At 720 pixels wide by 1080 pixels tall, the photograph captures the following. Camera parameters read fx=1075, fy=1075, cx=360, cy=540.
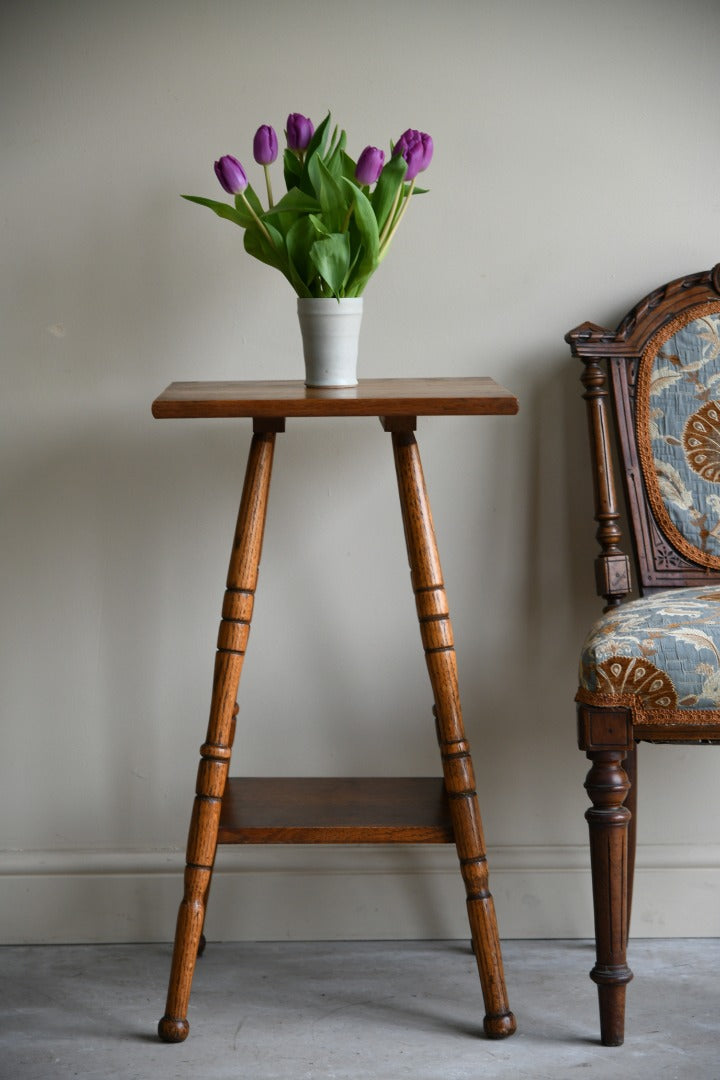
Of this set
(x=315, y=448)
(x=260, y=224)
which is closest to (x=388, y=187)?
(x=260, y=224)

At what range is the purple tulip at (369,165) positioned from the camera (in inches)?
52.4

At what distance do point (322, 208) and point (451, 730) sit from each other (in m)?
0.69

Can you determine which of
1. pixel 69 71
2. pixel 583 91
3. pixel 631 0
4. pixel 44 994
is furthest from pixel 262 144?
pixel 44 994

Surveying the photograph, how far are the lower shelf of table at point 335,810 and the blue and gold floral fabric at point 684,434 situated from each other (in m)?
0.52

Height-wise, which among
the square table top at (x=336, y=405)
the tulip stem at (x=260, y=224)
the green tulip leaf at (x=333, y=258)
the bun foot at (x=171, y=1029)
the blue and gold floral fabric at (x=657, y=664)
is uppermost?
the tulip stem at (x=260, y=224)

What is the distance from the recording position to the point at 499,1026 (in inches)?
54.4

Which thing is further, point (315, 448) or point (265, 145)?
point (315, 448)

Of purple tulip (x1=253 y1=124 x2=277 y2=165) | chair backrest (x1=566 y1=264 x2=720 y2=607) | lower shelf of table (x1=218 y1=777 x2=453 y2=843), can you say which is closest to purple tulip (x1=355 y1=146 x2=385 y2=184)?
purple tulip (x1=253 y1=124 x2=277 y2=165)

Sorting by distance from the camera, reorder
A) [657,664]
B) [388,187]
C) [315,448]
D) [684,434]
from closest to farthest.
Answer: [657,664]
[388,187]
[684,434]
[315,448]

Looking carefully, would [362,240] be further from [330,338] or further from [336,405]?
[336,405]

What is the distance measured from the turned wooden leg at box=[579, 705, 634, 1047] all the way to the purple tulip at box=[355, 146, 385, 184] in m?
0.71

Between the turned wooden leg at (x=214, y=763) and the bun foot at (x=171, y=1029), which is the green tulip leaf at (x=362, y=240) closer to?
the turned wooden leg at (x=214, y=763)

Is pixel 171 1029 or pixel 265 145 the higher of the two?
pixel 265 145

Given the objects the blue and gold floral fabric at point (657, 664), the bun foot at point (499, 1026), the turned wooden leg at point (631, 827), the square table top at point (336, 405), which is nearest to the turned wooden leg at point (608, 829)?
the blue and gold floral fabric at point (657, 664)
